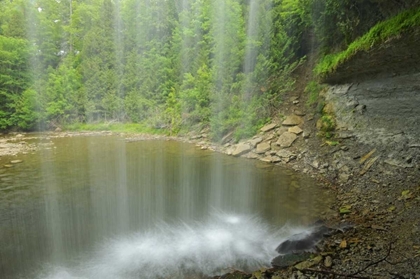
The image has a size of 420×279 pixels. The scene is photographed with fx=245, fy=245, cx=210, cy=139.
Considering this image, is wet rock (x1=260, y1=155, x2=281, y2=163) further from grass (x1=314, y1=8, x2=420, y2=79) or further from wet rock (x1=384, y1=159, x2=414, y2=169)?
grass (x1=314, y1=8, x2=420, y2=79)

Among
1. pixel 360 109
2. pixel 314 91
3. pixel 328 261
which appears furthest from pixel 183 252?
pixel 314 91

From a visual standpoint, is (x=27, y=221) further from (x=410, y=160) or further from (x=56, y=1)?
(x=56, y=1)

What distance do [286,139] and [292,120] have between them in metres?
1.07

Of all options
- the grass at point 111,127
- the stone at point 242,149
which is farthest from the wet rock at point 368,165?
the grass at point 111,127

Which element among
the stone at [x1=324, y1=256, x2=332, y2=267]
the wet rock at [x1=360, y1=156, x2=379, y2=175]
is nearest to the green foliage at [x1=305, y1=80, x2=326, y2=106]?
the wet rock at [x1=360, y1=156, x2=379, y2=175]

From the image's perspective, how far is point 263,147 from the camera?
10.1 m

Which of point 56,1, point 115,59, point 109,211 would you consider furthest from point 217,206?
point 56,1

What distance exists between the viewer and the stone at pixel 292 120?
1002 cm

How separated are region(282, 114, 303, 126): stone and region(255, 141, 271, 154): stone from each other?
112 centimetres

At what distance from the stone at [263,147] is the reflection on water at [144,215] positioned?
0.84 m

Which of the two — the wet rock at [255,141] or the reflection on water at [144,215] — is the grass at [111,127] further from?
the wet rock at [255,141]

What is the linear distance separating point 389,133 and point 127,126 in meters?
18.5

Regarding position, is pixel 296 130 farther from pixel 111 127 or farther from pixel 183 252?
pixel 111 127

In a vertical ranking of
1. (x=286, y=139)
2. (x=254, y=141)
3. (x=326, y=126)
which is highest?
(x=326, y=126)
